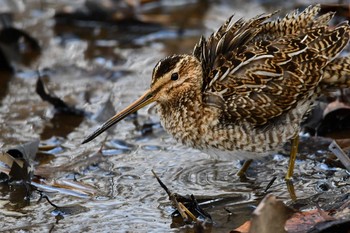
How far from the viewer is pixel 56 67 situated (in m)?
8.60

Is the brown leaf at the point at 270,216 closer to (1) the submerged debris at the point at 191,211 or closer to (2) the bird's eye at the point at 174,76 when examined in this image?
(1) the submerged debris at the point at 191,211

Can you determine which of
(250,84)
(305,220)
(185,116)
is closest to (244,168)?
(185,116)

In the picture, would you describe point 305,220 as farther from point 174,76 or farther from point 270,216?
point 174,76

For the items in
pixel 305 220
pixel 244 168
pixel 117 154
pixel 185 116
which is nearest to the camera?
pixel 305 220

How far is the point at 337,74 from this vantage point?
5.98 meters

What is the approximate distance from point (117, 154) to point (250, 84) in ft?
4.83

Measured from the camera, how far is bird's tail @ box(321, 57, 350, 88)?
5.96 m

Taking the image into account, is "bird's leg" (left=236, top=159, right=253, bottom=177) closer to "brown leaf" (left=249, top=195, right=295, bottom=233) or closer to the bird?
the bird

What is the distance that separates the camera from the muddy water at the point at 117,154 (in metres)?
5.70

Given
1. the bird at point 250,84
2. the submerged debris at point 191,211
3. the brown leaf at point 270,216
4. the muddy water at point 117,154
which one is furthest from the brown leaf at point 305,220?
the bird at point 250,84

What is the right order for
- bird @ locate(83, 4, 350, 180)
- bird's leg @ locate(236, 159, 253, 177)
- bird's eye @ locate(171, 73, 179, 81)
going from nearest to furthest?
bird @ locate(83, 4, 350, 180), bird's eye @ locate(171, 73, 179, 81), bird's leg @ locate(236, 159, 253, 177)

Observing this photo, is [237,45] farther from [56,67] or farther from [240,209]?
[56,67]

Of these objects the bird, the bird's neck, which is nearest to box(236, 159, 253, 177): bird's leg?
the bird

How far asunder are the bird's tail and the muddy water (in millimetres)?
676
